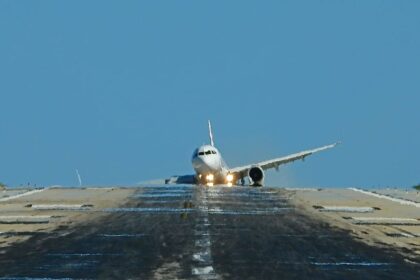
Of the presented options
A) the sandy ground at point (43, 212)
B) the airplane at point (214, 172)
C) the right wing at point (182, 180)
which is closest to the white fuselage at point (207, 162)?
the airplane at point (214, 172)

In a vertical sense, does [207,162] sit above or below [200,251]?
above

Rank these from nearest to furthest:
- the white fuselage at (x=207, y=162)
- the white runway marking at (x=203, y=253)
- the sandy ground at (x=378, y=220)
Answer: the white runway marking at (x=203, y=253)
the sandy ground at (x=378, y=220)
the white fuselage at (x=207, y=162)

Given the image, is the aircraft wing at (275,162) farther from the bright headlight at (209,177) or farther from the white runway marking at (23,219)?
the white runway marking at (23,219)

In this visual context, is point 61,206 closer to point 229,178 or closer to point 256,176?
point 256,176

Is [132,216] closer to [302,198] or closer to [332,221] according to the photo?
[332,221]

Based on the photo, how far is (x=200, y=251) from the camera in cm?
2072

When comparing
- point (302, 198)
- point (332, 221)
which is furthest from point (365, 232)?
point (302, 198)

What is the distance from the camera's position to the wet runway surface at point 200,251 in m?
17.2

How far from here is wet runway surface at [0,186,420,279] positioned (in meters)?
17.2

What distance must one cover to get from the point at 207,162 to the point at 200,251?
56.8 meters

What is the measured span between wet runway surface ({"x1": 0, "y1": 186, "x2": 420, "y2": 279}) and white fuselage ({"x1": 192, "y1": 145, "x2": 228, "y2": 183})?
43.7 m

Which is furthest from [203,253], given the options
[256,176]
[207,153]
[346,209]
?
[256,176]

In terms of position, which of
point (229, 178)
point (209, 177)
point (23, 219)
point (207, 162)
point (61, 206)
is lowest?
point (23, 219)

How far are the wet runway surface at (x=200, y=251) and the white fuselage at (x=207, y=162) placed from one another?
4368cm
